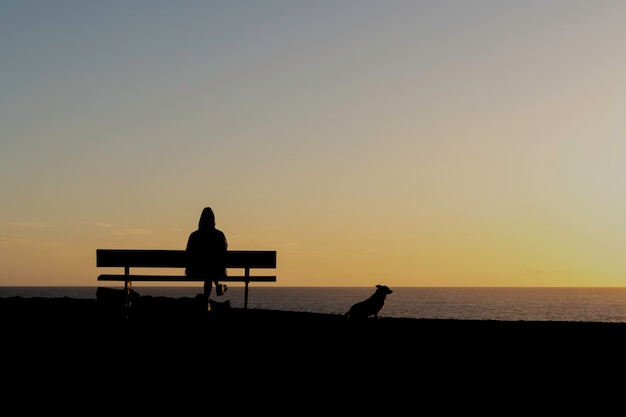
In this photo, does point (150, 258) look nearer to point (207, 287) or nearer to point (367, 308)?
point (207, 287)

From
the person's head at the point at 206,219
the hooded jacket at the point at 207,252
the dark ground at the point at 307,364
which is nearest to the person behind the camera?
the dark ground at the point at 307,364

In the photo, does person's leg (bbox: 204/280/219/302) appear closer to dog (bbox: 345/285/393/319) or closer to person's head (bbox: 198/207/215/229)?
person's head (bbox: 198/207/215/229)

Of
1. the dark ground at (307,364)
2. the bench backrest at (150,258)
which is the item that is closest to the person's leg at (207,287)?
the dark ground at (307,364)

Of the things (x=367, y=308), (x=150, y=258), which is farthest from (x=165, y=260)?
(x=367, y=308)

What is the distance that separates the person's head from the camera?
14570mm

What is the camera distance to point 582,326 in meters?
15.5

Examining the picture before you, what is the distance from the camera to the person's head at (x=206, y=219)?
14.6 meters

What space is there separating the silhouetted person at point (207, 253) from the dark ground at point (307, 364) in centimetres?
66

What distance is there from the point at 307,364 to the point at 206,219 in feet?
17.6

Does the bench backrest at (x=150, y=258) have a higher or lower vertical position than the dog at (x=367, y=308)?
higher

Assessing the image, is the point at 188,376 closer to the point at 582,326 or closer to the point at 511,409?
the point at 511,409

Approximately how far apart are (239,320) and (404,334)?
317 cm

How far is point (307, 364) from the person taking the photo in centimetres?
970

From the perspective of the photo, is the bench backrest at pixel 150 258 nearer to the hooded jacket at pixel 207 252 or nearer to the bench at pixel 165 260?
the bench at pixel 165 260
